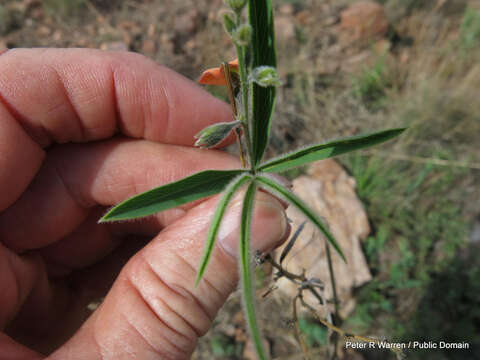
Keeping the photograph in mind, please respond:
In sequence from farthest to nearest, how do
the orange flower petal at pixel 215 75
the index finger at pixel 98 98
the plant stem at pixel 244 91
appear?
the index finger at pixel 98 98, the orange flower petal at pixel 215 75, the plant stem at pixel 244 91

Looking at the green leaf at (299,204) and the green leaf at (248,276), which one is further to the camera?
the green leaf at (299,204)

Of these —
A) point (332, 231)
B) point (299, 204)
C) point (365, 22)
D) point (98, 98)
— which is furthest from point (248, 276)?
point (365, 22)

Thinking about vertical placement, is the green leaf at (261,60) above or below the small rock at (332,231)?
above

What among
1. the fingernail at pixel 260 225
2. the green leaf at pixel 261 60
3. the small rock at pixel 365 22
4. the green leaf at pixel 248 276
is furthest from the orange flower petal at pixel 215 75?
the small rock at pixel 365 22

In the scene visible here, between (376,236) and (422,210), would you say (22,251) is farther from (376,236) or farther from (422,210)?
(422,210)

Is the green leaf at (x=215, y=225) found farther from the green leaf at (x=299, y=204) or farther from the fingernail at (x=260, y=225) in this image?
the fingernail at (x=260, y=225)

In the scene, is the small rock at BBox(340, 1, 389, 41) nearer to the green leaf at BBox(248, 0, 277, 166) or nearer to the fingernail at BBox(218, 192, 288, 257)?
the fingernail at BBox(218, 192, 288, 257)

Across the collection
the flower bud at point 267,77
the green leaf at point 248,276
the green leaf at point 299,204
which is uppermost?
the flower bud at point 267,77

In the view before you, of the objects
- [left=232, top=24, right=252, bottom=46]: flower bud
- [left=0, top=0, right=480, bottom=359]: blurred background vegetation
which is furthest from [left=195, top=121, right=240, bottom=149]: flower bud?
[left=0, top=0, right=480, bottom=359]: blurred background vegetation
